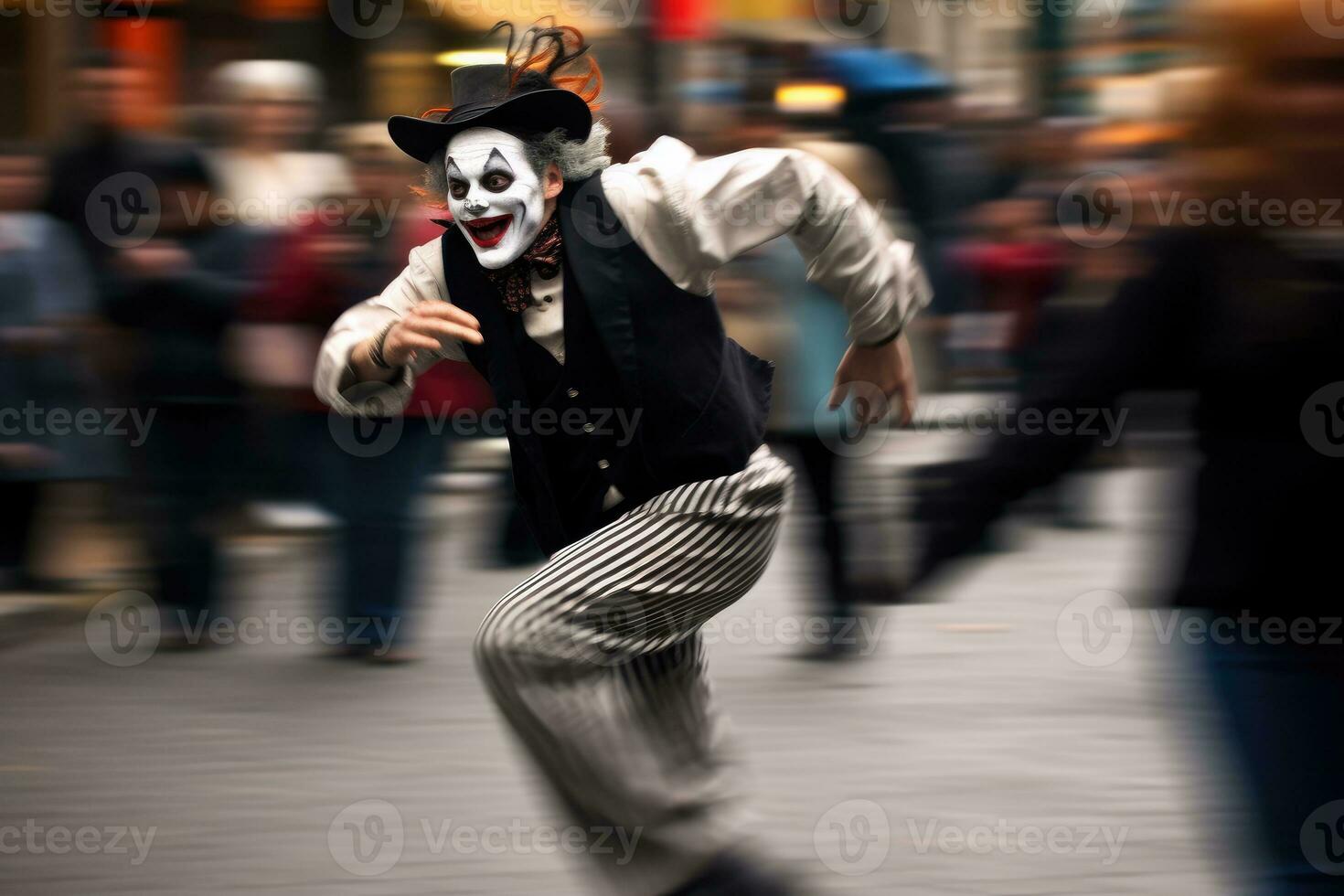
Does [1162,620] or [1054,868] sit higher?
[1162,620]

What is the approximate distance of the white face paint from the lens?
3.41 metres

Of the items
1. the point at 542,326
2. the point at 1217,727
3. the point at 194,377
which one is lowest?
the point at 194,377

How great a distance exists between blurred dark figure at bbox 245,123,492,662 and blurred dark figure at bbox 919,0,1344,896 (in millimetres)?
4038

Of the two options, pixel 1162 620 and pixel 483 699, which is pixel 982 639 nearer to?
pixel 483 699

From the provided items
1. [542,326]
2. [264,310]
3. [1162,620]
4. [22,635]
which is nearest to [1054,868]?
[1162,620]

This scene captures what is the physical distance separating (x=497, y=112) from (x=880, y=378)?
83 centimetres

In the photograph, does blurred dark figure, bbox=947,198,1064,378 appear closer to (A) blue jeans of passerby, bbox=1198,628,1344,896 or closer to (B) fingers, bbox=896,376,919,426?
(B) fingers, bbox=896,376,919,426

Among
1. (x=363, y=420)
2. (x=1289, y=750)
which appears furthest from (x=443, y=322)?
(x=363, y=420)

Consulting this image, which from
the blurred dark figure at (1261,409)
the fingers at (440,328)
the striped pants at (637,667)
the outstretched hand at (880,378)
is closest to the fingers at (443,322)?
the fingers at (440,328)

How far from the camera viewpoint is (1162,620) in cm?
341

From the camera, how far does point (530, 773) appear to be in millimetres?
3467

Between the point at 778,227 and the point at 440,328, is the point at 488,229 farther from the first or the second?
the point at 778,227

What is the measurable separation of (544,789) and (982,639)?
3.23 meters

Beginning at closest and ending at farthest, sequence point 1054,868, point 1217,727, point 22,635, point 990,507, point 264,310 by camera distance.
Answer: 1. point 990,507
2. point 1217,727
3. point 1054,868
4. point 264,310
5. point 22,635
